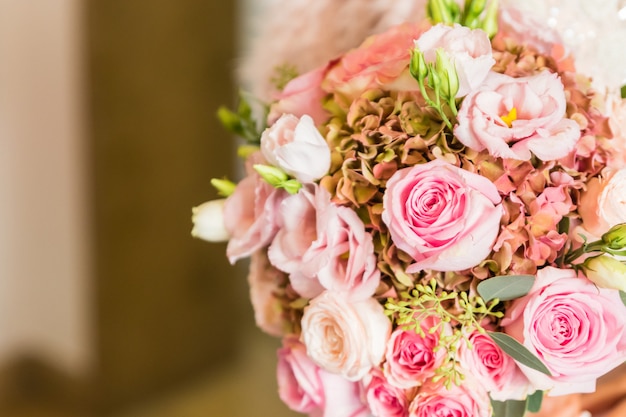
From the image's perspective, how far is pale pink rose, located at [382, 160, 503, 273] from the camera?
439mm

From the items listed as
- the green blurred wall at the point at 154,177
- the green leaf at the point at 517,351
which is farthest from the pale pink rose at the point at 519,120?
the green blurred wall at the point at 154,177

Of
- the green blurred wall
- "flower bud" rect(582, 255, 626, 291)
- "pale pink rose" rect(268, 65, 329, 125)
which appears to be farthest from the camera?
the green blurred wall

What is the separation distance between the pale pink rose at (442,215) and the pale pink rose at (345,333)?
0.17 feet

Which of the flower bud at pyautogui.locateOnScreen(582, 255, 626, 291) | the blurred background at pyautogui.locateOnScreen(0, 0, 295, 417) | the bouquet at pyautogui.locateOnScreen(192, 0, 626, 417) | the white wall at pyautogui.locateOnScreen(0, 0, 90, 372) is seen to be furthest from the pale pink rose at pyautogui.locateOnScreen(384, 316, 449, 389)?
the white wall at pyautogui.locateOnScreen(0, 0, 90, 372)

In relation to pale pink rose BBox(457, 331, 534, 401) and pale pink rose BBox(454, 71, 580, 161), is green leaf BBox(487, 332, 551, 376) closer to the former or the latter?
pale pink rose BBox(457, 331, 534, 401)

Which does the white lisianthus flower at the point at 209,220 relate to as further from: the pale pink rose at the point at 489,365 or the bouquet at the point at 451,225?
the pale pink rose at the point at 489,365

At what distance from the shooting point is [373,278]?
48 cm

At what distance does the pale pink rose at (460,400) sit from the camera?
48 centimetres

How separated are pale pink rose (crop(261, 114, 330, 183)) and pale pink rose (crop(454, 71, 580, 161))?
10 cm

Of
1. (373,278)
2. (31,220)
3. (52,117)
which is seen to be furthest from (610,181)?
(31,220)

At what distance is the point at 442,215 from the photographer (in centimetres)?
44

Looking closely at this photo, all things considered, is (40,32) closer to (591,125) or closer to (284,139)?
(284,139)

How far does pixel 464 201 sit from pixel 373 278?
3.5 inches

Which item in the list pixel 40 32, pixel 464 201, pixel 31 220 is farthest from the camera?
pixel 31 220
